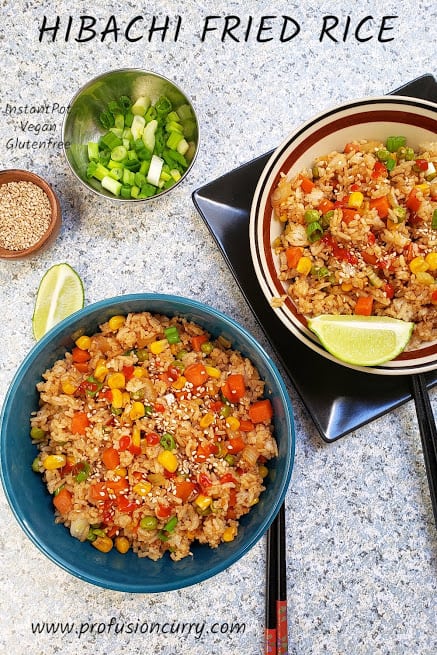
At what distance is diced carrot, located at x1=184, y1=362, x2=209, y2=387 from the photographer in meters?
2.06

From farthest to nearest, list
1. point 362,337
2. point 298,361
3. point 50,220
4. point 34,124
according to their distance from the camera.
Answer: point 34,124, point 50,220, point 298,361, point 362,337

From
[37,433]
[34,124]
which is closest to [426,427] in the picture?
[37,433]

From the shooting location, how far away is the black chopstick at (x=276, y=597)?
2223mm

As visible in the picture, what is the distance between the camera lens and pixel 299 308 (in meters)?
2.06

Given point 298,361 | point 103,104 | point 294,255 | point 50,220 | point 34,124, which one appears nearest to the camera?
point 294,255

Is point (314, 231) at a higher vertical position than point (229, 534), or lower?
higher

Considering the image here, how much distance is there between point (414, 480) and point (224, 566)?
0.85 meters

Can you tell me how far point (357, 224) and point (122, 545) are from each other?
1.34m

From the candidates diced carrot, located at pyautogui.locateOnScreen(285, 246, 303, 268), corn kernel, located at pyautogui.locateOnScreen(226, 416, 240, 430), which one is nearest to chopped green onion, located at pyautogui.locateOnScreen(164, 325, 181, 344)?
corn kernel, located at pyautogui.locateOnScreen(226, 416, 240, 430)

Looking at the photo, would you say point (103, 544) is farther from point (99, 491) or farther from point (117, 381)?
point (117, 381)

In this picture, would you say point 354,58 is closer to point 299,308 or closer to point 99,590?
point 299,308

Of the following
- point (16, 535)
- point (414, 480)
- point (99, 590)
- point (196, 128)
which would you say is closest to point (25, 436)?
point (16, 535)

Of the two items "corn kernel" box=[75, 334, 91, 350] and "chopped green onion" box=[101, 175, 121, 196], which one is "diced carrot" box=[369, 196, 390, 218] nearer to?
"chopped green onion" box=[101, 175, 121, 196]

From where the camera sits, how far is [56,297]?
7.74 ft
